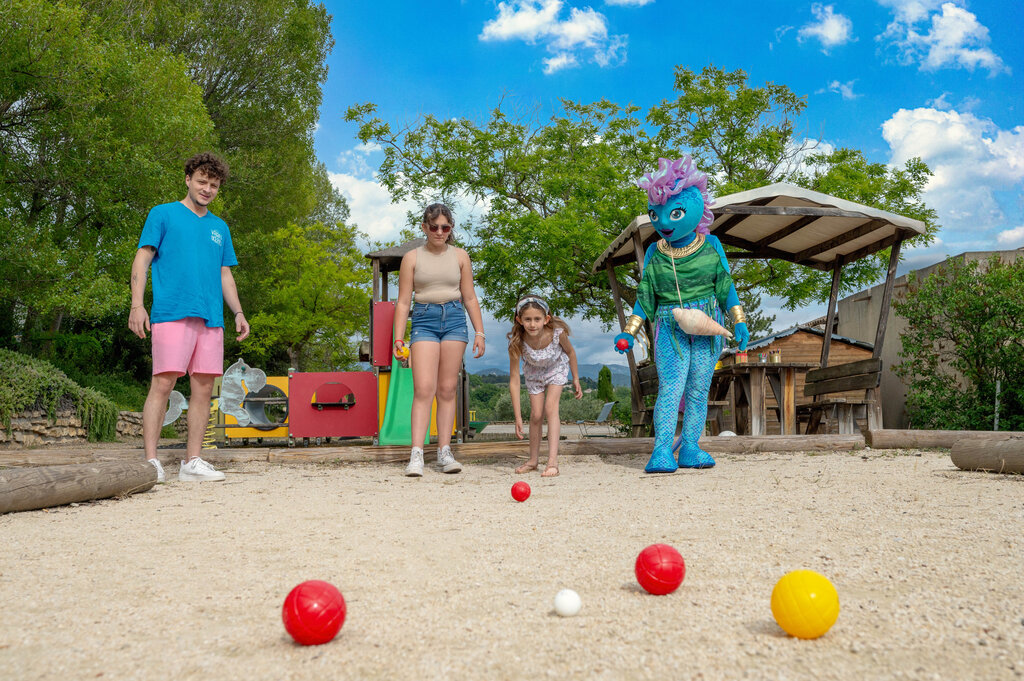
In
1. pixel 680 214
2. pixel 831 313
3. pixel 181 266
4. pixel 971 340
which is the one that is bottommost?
pixel 181 266

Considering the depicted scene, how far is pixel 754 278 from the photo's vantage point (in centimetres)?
1764

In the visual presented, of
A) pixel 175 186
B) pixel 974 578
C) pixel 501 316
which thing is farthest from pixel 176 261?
pixel 501 316

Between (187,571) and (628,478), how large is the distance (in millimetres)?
3531

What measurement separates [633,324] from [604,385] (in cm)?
2288

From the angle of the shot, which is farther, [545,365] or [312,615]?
[545,365]

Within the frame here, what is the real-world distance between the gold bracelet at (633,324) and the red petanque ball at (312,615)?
4.57m

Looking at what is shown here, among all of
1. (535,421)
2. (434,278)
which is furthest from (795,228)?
(434,278)

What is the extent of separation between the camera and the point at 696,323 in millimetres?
5828

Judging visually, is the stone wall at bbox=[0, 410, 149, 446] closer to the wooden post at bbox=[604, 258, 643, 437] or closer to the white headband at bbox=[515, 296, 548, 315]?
the wooden post at bbox=[604, 258, 643, 437]

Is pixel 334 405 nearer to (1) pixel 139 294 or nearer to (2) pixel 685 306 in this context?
(1) pixel 139 294

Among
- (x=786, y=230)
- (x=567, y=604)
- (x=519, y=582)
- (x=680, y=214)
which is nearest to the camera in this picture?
(x=567, y=604)

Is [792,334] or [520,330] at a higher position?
[792,334]

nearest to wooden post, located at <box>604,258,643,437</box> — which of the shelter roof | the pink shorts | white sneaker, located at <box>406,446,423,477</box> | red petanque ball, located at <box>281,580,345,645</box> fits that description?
the shelter roof

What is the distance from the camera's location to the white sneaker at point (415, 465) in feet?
18.9
